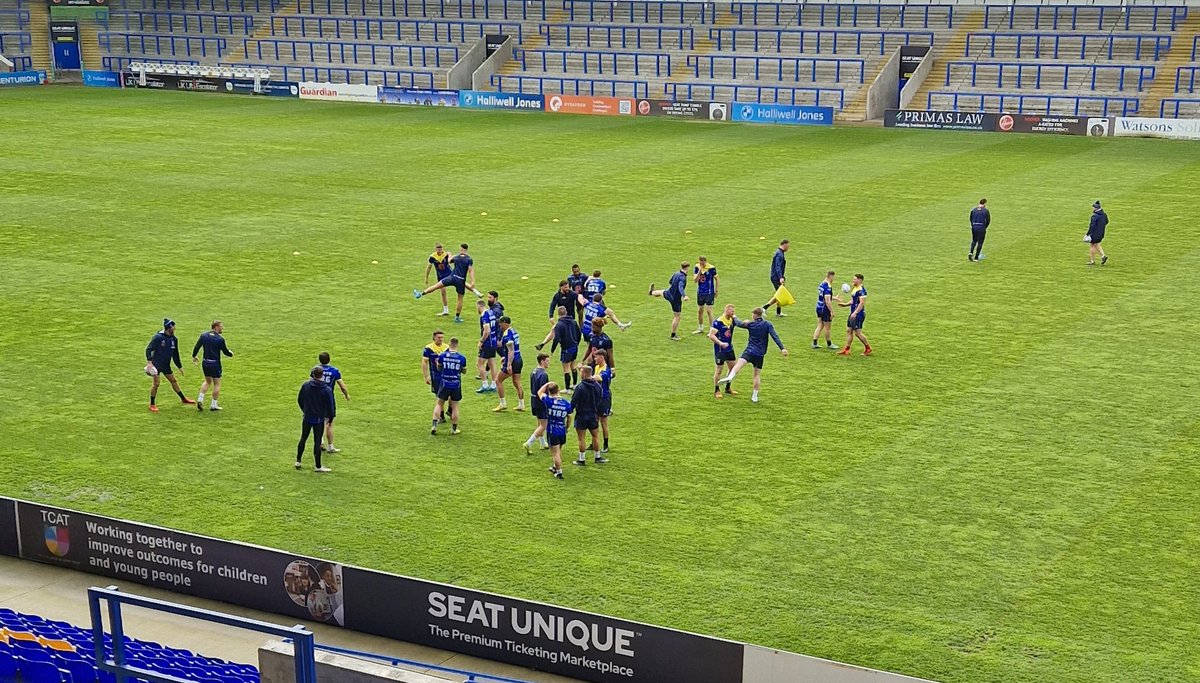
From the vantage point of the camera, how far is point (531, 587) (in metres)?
15.2

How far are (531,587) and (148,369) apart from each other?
28.4 feet

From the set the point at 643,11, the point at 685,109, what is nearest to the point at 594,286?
the point at 685,109

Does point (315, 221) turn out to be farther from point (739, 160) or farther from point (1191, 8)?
point (1191, 8)

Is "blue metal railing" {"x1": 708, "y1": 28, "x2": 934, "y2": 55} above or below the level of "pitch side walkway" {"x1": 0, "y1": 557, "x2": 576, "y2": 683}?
above

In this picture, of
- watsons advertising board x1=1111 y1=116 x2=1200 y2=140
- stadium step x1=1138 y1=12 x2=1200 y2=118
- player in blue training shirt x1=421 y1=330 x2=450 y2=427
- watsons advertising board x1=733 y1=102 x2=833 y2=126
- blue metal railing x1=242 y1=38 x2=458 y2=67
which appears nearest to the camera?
player in blue training shirt x1=421 y1=330 x2=450 y2=427

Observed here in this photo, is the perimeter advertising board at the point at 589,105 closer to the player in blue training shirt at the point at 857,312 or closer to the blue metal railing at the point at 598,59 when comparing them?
the blue metal railing at the point at 598,59

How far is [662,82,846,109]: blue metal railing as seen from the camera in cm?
6350

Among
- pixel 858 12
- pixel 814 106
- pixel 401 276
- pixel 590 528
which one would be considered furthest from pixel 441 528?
pixel 858 12

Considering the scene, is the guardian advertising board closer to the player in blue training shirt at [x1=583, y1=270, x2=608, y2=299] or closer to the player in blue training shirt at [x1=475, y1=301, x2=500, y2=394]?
the player in blue training shirt at [x1=583, y1=270, x2=608, y2=299]

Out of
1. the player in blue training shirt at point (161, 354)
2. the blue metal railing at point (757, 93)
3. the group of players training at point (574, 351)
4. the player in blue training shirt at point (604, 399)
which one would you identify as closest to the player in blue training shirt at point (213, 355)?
the player in blue training shirt at point (161, 354)

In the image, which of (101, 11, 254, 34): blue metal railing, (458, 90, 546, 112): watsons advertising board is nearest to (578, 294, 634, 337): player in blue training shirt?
(458, 90, 546, 112): watsons advertising board

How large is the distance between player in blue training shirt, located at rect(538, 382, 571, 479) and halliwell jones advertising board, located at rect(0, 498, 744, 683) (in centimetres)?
446

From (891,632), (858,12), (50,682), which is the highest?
(858,12)

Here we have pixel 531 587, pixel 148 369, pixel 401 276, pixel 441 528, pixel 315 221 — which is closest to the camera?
pixel 531 587
